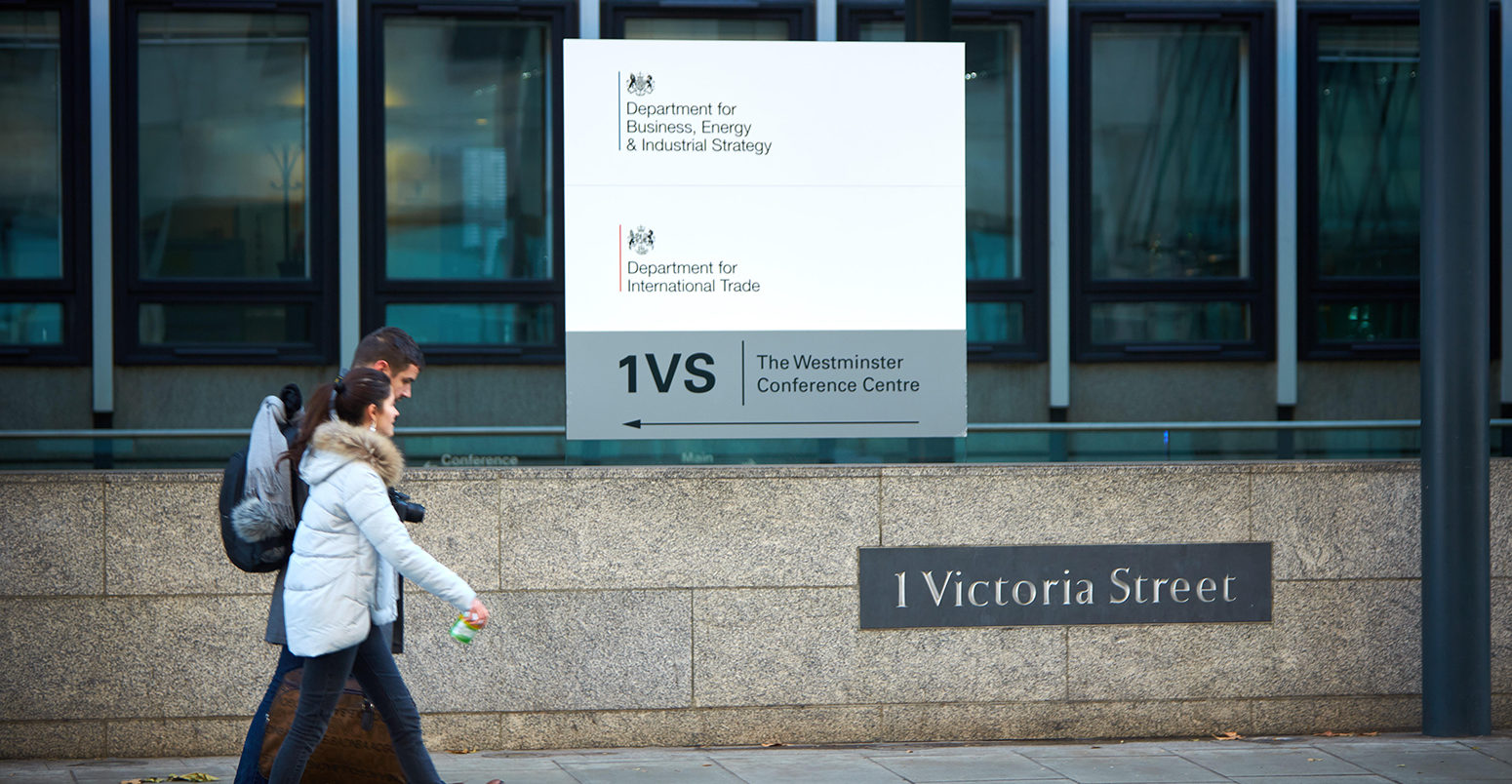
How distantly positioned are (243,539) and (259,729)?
667mm

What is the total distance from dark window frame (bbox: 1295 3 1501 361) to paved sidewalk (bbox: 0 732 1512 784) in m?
2.49

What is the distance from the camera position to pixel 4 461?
6949mm

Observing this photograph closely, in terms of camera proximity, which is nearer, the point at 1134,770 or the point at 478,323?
the point at 1134,770

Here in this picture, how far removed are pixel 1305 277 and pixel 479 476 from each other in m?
4.99

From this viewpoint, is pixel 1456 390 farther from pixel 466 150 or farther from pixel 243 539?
pixel 243 539

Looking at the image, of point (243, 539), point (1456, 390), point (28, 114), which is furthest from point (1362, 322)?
point (28, 114)

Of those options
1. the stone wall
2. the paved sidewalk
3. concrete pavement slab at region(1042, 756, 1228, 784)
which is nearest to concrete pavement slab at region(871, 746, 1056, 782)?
the paved sidewalk

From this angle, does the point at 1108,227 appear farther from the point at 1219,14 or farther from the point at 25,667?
the point at 25,667

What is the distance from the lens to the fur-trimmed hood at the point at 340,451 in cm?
488

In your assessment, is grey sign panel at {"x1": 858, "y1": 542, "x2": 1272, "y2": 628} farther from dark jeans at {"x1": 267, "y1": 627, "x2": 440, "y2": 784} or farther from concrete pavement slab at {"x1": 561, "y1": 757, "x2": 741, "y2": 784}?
dark jeans at {"x1": 267, "y1": 627, "x2": 440, "y2": 784}

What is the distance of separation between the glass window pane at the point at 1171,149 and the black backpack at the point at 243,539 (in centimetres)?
528

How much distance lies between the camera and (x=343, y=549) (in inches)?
192

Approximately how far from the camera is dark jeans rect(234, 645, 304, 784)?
5105 mm

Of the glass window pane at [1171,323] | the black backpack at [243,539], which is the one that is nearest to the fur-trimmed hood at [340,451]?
the black backpack at [243,539]
